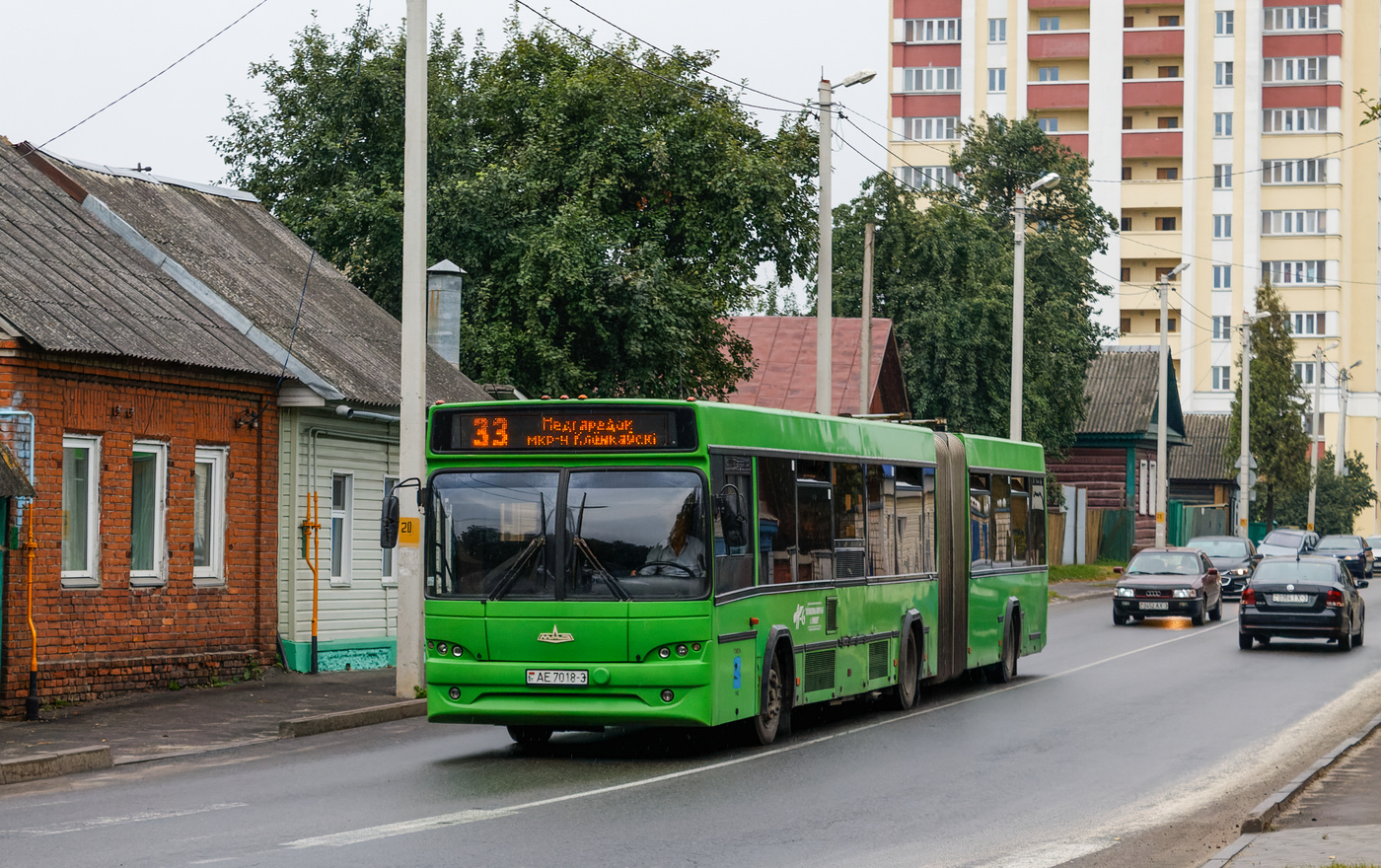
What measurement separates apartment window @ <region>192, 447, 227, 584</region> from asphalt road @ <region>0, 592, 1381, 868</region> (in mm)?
4243

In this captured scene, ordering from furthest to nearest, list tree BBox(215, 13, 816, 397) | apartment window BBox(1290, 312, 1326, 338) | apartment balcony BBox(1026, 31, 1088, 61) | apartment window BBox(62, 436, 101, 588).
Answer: apartment window BBox(1290, 312, 1326, 338) < apartment balcony BBox(1026, 31, 1088, 61) < tree BBox(215, 13, 816, 397) < apartment window BBox(62, 436, 101, 588)

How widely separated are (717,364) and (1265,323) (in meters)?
50.3

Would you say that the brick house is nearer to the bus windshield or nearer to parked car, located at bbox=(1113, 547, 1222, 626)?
the bus windshield

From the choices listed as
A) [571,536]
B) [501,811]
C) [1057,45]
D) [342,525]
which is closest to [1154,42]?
[1057,45]

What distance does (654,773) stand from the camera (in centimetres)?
1334

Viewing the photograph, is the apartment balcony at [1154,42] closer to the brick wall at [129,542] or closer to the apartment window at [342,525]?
the apartment window at [342,525]

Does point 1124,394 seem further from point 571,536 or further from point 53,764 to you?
point 53,764

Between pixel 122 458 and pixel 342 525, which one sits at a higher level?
pixel 122 458

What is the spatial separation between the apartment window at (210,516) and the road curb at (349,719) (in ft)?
11.5

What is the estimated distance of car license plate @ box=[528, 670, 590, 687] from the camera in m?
13.7

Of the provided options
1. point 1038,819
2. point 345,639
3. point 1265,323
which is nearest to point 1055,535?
point 1265,323

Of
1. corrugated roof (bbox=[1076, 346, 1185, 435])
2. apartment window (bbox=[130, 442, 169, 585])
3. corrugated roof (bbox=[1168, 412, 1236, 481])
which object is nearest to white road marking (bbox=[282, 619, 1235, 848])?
apartment window (bbox=[130, 442, 169, 585])

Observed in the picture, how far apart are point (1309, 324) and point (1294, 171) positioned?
8.83 metres

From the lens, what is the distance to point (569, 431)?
14.0 meters
